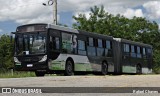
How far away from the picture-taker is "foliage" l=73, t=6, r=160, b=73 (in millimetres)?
58812

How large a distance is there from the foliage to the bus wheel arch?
1177 inches

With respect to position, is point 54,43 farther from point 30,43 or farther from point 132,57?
point 132,57

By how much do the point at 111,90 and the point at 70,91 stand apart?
1.16 meters

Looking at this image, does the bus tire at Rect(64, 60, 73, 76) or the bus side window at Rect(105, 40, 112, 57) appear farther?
the bus side window at Rect(105, 40, 112, 57)

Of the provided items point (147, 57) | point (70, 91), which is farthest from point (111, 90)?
point (147, 57)

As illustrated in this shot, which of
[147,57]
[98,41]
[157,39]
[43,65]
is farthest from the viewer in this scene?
[157,39]

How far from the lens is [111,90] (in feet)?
38.7

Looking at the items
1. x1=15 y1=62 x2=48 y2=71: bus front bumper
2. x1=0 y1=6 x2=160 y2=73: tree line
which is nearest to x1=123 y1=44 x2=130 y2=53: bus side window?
x1=15 y1=62 x2=48 y2=71: bus front bumper

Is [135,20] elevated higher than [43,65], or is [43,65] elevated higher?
[135,20]

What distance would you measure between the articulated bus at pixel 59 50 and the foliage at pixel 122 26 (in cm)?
2563

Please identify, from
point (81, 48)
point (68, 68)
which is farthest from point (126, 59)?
point (68, 68)

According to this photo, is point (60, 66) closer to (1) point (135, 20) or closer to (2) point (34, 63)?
(2) point (34, 63)

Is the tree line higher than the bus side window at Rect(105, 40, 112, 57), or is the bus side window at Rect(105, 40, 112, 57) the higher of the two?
the tree line

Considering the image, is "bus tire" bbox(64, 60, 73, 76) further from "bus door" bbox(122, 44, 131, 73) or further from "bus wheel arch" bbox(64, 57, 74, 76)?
"bus door" bbox(122, 44, 131, 73)
